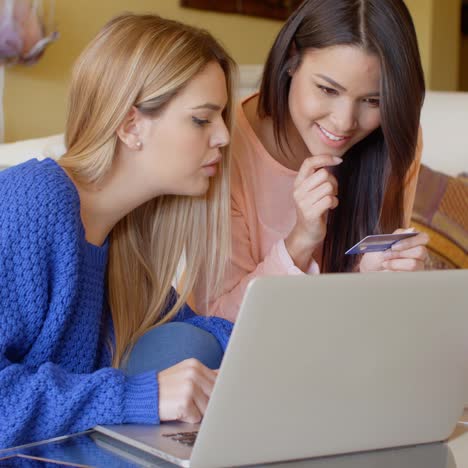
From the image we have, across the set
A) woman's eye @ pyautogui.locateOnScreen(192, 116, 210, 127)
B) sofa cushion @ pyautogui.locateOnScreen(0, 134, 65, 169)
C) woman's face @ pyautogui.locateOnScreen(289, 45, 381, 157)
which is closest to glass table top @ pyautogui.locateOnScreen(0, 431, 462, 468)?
woman's eye @ pyautogui.locateOnScreen(192, 116, 210, 127)

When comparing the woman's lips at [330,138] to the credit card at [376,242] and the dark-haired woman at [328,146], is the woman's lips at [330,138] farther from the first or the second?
the credit card at [376,242]

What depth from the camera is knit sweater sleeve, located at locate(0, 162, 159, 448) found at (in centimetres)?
106

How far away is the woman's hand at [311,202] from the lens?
1463 millimetres

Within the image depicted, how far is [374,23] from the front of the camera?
1.44 metres

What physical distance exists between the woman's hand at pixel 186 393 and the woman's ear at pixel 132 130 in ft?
1.28

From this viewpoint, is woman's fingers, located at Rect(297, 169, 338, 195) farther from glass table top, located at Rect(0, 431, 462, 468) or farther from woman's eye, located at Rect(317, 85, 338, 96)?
glass table top, located at Rect(0, 431, 462, 468)

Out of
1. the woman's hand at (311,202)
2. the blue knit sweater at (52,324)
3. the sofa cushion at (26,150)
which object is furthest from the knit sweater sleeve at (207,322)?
the sofa cushion at (26,150)

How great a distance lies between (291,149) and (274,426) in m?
0.82

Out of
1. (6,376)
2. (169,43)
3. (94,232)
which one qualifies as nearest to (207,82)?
(169,43)

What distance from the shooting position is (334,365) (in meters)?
0.90

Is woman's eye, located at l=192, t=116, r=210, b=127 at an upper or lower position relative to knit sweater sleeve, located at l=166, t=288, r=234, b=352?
upper

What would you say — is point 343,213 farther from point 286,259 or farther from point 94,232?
point 94,232

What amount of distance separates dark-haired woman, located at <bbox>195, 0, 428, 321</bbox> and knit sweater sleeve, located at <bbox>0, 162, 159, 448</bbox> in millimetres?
423

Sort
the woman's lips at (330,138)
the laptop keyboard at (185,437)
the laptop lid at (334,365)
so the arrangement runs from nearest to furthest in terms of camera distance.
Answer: the laptop lid at (334,365) < the laptop keyboard at (185,437) < the woman's lips at (330,138)
